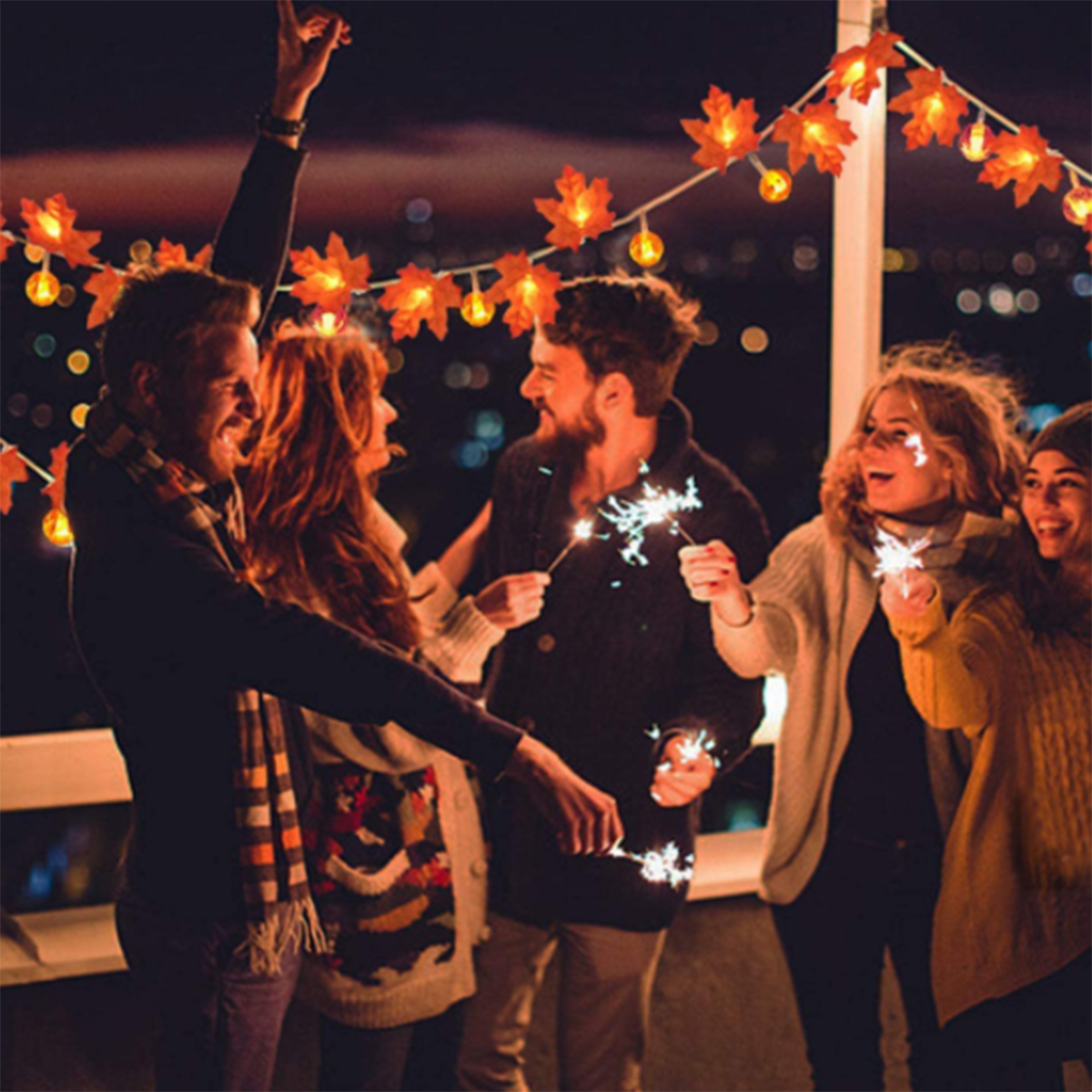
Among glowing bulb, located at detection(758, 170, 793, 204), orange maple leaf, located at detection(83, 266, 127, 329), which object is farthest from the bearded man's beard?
orange maple leaf, located at detection(83, 266, 127, 329)

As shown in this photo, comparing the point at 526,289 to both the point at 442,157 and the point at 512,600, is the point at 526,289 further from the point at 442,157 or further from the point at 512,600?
the point at 442,157

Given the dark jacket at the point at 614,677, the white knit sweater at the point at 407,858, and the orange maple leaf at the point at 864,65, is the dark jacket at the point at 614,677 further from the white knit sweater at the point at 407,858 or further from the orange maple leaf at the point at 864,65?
the orange maple leaf at the point at 864,65

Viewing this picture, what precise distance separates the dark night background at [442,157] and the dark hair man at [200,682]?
0.86 metres

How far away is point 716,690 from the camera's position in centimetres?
255

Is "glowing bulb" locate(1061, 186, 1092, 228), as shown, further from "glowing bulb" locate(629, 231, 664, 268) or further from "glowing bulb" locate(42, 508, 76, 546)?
"glowing bulb" locate(42, 508, 76, 546)

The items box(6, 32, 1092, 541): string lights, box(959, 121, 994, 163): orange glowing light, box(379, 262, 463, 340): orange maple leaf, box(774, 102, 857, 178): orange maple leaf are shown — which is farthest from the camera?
box(959, 121, 994, 163): orange glowing light

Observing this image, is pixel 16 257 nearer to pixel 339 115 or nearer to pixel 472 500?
pixel 339 115

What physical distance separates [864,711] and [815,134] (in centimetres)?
118

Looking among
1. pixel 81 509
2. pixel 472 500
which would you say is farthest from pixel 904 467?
pixel 81 509

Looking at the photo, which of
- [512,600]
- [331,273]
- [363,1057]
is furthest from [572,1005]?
[331,273]

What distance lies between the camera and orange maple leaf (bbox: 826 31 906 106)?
2590 millimetres

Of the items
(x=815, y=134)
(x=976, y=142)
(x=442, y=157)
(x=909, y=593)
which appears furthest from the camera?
(x=442, y=157)

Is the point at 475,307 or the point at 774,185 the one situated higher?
the point at 774,185

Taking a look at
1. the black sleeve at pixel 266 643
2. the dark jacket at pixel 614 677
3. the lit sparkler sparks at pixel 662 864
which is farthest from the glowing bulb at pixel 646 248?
the lit sparkler sparks at pixel 662 864
